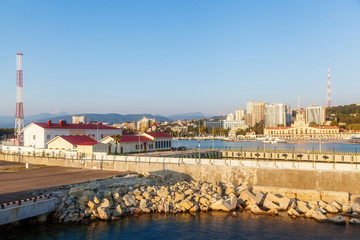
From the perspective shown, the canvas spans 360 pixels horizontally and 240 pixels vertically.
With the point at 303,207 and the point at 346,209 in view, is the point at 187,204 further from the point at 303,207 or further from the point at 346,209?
the point at 346,209

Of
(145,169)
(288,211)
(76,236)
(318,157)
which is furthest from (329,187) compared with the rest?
(318,157)

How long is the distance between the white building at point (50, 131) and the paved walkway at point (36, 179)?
75.4 feet

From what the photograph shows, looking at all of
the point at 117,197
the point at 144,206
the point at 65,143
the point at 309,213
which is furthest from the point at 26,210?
the point at 65,143

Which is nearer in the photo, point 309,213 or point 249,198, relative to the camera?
point 309,213

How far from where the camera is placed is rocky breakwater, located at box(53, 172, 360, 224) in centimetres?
2414

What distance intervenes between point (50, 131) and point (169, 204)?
143 ft

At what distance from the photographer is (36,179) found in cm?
3209

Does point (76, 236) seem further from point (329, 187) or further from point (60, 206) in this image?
point (329, 187)

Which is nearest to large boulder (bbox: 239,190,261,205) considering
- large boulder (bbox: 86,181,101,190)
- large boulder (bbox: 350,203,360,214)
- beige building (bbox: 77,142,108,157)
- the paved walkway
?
large boulder (bbox: 350,203,360,214)

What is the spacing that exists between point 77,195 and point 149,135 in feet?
110

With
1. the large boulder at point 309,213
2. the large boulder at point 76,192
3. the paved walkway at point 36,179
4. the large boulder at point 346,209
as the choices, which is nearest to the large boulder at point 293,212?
the large boulder at point 309,213

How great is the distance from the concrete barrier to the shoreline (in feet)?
3.22

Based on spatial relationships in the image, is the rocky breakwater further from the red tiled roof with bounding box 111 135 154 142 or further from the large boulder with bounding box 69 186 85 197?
the red tiled roof with bounding box 111 135 154 142

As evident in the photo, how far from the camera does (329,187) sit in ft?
97.5
